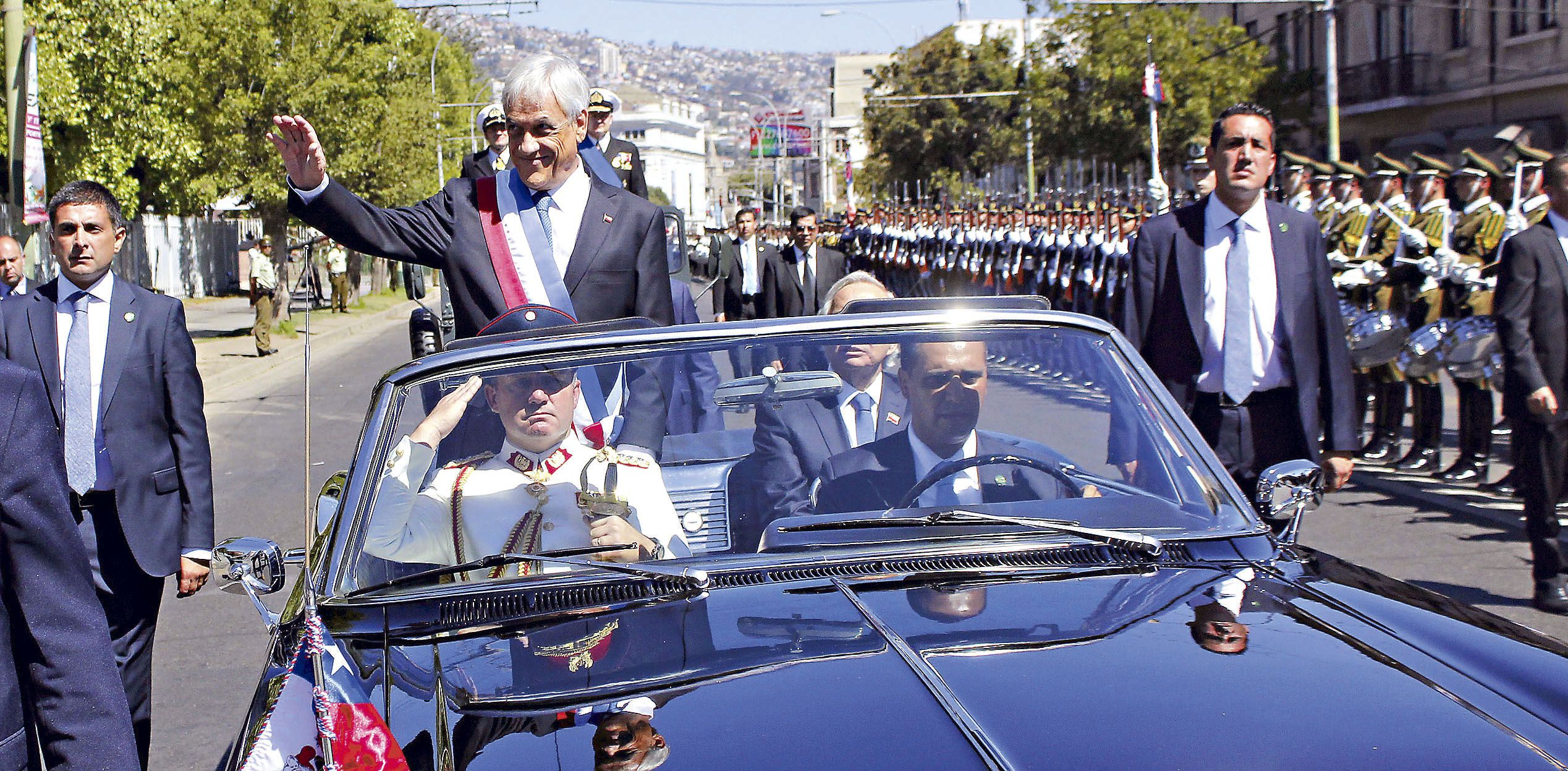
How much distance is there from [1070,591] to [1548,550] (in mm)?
4821

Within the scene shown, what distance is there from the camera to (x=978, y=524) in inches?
118

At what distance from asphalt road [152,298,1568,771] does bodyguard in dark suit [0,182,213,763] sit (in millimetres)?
752

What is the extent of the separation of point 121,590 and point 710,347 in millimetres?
2314

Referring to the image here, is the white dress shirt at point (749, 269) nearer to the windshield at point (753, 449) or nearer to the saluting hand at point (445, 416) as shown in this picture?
the windshield at point (753, 449)

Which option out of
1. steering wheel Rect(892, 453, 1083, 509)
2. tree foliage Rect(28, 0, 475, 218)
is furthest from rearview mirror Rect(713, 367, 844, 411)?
tree foliage Rect(28, 0, 475, 218)

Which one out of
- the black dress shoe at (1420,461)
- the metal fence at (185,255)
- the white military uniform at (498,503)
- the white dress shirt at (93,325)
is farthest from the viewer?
the metal fence at (185,255)

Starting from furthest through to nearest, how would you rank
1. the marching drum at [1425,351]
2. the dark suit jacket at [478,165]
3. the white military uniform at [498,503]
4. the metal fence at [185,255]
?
the metal fence at [185,255] < the marching drum at [1425,351] < the dark suit jacket at [478,165] < the white military uniform at [498,503]

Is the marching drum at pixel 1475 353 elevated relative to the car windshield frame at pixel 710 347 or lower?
lower

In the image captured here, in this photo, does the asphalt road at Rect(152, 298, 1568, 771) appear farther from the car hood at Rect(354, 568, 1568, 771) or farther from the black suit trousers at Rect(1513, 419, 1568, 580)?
the car hood at Rect(354, 568, 1568, 771)

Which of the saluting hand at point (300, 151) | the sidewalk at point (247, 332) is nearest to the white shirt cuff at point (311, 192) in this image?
the saluting hand at point (300, 151)

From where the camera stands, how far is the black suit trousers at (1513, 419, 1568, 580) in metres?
6.63

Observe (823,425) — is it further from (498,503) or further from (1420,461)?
(1420,461)

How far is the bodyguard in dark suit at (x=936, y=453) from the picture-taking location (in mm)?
3125

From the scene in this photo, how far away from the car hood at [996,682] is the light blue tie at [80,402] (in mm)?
2270
